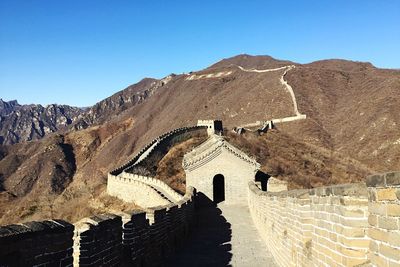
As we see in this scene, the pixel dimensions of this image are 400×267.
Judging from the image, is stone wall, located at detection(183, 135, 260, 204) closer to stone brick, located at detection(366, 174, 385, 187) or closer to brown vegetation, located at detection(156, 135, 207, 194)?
brown vegetation, located at detection(156, 135, 207, 194)

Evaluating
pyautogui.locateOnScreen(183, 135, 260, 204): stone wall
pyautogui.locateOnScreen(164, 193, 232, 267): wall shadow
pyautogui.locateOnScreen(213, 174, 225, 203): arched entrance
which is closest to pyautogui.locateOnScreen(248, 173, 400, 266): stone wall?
pyautogui.locateOnScreen(164, 193, 232, 267): wall shadow

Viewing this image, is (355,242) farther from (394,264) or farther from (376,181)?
(394,264)

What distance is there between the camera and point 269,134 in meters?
50.3

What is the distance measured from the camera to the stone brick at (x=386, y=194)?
138 inches

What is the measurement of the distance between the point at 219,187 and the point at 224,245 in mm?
16915

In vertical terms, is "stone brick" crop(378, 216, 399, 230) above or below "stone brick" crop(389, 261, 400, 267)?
above

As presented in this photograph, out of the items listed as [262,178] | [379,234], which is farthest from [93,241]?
[262,178]

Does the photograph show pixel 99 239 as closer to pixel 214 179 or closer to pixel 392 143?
pixel 214 179

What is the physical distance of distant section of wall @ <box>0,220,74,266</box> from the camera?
4.20m

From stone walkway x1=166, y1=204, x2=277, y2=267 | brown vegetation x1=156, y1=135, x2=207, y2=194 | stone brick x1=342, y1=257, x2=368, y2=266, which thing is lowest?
stone walkway x1=166, y1=204, x2=277, y2=267

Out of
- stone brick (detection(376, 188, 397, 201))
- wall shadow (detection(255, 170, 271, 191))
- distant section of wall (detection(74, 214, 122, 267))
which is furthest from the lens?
wall shadow (detection(255, 170, 271, 191))

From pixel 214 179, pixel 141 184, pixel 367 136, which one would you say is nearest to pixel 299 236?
pixel 141 184

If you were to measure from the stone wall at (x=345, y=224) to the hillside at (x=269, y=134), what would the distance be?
26127 mm

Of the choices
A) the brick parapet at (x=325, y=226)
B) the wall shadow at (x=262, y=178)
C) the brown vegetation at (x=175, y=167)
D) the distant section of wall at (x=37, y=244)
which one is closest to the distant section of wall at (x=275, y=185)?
the wall shadow at (x=262, y=178)
